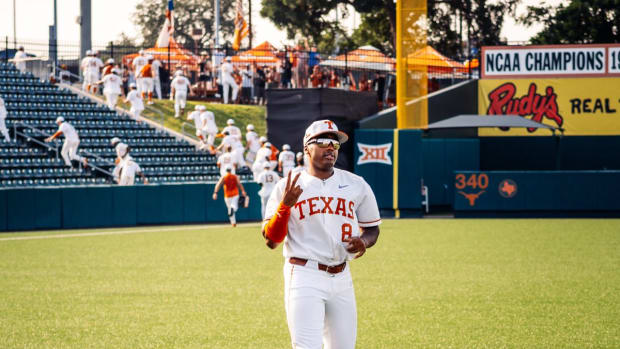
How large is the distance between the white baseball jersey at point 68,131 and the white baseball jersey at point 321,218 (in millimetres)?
24069

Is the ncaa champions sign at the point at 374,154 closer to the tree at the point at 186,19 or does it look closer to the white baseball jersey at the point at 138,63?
the white baseball jersey at the point at 138,63

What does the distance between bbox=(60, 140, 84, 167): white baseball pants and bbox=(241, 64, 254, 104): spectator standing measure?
1506 cm

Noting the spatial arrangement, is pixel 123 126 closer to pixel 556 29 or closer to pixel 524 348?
pixel 524 348

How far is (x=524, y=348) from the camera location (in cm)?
898

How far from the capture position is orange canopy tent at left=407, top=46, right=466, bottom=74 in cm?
2956

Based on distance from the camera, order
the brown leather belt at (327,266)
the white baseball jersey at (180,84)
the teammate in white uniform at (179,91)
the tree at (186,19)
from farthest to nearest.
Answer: the tree at (186,19), the teammate in white uniform at (179,91), the white baseball jersey at (180,84), the brown leather belt at (327,266)

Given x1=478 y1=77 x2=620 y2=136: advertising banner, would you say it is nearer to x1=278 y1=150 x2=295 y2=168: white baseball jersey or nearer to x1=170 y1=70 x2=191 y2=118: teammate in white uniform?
x1=278 y1=150 x2=295 y2=168: white baseball jersey

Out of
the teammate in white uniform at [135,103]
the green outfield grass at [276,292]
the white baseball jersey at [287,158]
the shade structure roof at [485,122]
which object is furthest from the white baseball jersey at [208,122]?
the green outfield grass at [276,292]

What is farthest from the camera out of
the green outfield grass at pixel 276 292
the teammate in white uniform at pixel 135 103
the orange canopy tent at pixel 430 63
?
the teammate in white uniform at pixel 135 103

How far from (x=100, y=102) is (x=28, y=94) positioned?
136 inches

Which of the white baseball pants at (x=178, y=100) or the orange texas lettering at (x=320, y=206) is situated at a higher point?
the white baseball pants at (x=178, y=100)

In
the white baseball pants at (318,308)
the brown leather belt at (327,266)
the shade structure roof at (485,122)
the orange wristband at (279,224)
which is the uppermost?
the shade structure roof at (485,122)

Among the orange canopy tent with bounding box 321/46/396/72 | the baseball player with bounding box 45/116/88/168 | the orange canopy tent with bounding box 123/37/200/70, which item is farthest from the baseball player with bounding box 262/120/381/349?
the orange canopy tent with bounding box 123/37/200/70

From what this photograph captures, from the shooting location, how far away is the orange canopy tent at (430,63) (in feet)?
97.0
